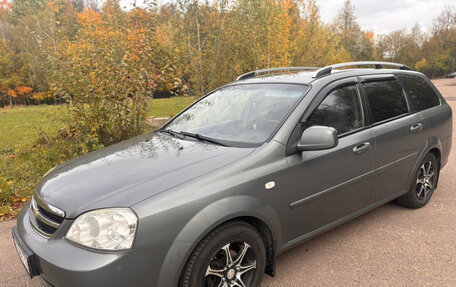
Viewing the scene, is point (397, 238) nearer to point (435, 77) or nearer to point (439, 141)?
point (439, 141)

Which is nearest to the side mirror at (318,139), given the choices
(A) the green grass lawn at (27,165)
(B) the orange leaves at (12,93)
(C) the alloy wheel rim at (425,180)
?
(C) the alloy wheel rim at (425,180)

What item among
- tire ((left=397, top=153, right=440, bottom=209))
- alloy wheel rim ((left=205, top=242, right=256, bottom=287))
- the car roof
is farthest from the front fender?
tire ((left=397, top=153, right=440, bottom=209))

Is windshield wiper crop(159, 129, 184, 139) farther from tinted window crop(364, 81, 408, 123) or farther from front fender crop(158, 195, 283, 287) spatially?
tinted window crop(364, 81, 408, 123)

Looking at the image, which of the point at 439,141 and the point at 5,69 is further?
the point at 5,69

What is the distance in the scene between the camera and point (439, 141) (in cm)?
405

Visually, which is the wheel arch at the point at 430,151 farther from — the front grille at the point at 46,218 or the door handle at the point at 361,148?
the front grille at the point at 46,218

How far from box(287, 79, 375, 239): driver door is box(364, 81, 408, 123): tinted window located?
0.67 feet

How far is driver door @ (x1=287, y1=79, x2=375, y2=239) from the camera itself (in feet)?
8.54

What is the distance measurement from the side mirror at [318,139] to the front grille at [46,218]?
1.74 m

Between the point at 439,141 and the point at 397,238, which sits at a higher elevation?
the point at 439,141

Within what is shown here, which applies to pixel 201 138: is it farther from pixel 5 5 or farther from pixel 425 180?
pixel 5 5

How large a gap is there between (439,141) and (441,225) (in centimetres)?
109

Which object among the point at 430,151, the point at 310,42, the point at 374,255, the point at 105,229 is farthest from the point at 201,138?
the point at 310,42

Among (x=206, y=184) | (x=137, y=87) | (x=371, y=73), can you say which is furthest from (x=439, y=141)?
(x=137, y=87)
